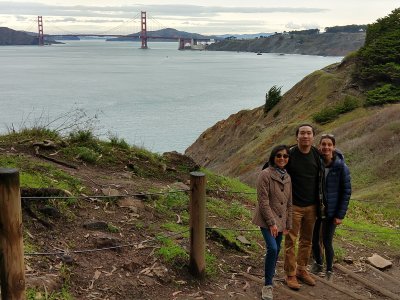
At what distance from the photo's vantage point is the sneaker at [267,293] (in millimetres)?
6199

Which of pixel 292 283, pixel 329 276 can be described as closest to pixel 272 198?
pixel 292 283

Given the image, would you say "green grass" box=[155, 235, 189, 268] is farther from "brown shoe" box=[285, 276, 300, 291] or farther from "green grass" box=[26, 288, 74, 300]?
"green grass" box=[26, 288, 74, 300]

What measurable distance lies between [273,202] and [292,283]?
134 centimetres

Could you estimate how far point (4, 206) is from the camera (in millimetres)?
4430

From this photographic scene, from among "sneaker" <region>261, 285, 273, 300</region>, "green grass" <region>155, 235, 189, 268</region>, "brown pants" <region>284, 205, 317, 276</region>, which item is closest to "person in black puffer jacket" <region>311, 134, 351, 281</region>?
"brown pants" <region>284, 205, 317, 276</region>

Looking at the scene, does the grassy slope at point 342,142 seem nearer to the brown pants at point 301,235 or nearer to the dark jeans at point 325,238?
the dark jeans at point 325,238

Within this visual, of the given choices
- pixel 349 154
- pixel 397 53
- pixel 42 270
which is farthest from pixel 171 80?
pixel 42 270

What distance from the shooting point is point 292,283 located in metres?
6.68

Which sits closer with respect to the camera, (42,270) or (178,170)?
(42,270)

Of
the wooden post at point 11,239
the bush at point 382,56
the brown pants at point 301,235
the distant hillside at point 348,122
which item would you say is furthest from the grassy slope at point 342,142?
the wooden post at point 11,239

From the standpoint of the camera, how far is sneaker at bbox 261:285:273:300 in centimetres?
620

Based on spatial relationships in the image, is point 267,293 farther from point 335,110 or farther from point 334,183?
point 335,110

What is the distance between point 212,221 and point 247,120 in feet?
116

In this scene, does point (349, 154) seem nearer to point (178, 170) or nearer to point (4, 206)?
point (178, 170)
